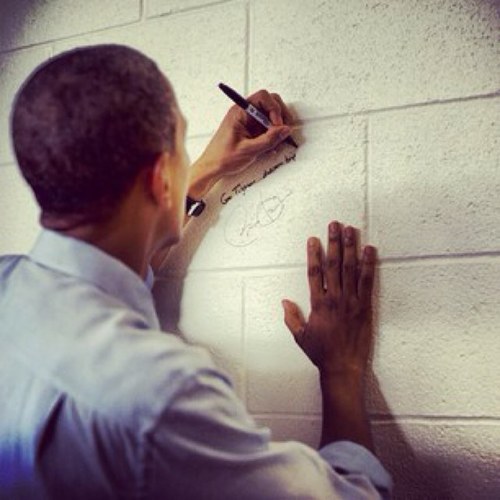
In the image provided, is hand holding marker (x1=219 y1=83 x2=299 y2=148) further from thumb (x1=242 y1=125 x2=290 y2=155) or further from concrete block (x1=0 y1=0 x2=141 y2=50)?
concrete block (x1=0 y1=0 x2=141 y2=50)

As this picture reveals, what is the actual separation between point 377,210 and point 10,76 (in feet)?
3.30

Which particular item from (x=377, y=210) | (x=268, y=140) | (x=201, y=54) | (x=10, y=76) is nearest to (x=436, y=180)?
(x=377, y=210)

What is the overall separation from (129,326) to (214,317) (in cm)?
50

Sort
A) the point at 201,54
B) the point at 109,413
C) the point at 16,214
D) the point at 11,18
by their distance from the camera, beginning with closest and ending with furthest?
the point at 109,413
the point at 201,54
the point at 16,214
the point at 11,18

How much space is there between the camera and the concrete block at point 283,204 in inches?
49.1

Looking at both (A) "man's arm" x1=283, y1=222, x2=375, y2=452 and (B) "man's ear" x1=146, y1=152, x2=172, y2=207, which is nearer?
(B) "man's ear" x1=146, y1=152, x2=172, y2=207

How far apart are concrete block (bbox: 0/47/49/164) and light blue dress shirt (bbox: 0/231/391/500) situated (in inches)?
33.1

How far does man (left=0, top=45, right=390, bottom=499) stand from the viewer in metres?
0.77

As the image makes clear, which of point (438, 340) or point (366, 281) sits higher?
point (366, 281)

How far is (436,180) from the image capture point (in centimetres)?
118
